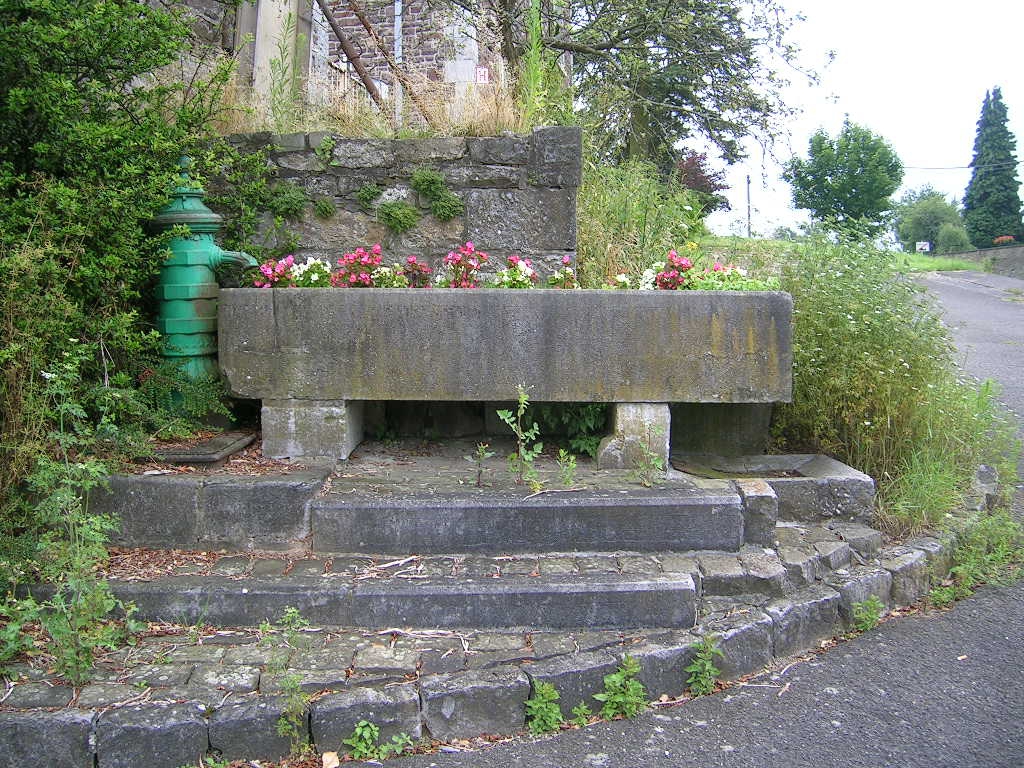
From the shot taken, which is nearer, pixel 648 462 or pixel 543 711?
pixel 543 711

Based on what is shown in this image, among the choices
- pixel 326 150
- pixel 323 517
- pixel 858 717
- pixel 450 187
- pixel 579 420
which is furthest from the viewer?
pixel 450 187

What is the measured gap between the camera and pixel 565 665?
2953 millimetres

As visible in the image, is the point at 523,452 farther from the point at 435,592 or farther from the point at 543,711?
the point at 543,711

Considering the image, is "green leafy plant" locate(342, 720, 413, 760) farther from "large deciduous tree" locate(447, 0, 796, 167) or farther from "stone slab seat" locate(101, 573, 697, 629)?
"large deciduous tree" locate(447, 0, 796, 167)

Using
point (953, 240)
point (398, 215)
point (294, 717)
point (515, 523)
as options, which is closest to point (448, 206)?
point (398, 215)

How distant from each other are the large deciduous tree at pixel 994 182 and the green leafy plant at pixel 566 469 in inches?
1367

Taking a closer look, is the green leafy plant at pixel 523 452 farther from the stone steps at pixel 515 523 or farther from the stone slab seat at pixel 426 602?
the stone slab seat at pixel 426 602

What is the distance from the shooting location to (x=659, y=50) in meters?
10.9

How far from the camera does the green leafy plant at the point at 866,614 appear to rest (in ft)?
12.0

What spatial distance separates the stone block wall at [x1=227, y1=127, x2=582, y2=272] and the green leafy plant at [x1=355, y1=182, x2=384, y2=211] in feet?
0.07

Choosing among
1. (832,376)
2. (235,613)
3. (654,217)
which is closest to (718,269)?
(832,376)

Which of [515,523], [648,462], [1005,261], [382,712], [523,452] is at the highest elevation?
[1005,261]

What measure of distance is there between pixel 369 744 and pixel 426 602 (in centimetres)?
65

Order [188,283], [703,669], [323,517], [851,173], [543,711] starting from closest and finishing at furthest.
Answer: [543,711]
[703,669]
[323,517]
[188,283]
[851,173]
